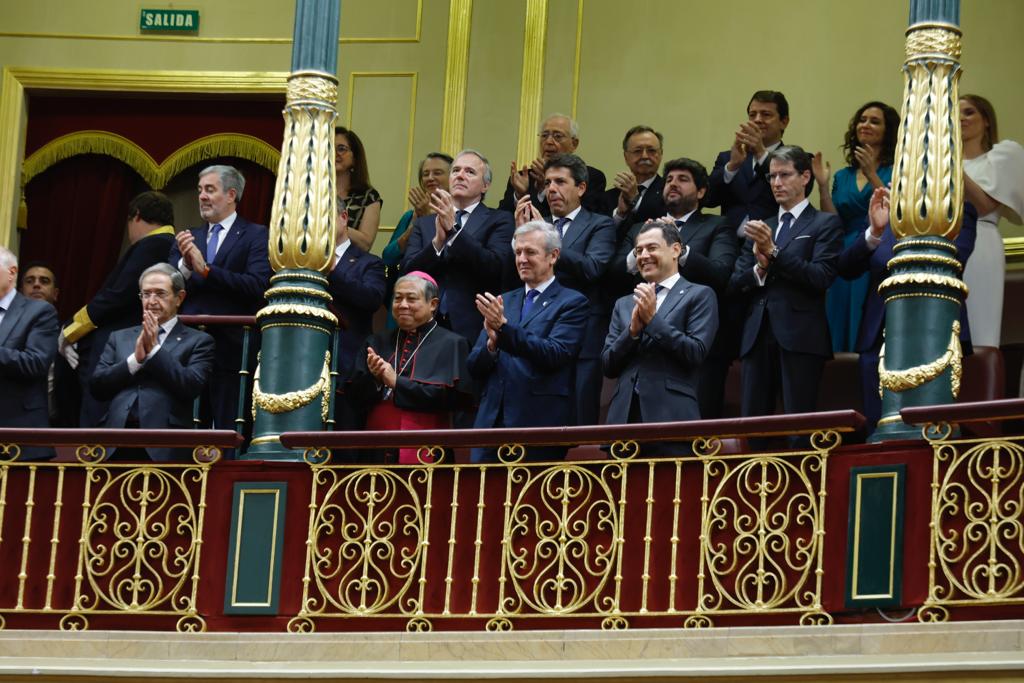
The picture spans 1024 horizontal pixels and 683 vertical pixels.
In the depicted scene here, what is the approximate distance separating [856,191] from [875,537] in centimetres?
270

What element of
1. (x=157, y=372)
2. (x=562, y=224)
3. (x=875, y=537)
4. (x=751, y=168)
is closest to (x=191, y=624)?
(x=157, y=372)

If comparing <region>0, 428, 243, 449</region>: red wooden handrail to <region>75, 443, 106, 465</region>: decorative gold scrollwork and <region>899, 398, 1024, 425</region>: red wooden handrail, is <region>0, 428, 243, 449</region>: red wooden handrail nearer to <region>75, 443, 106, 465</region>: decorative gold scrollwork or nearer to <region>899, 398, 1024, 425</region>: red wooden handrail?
<region>75, 443, 106, 465</region>: decorative gold scrollwork

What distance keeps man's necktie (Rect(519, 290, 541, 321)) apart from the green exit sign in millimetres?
4449

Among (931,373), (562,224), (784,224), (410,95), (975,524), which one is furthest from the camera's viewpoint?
(410,95)

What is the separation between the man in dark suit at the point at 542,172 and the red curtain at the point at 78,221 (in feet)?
10.7

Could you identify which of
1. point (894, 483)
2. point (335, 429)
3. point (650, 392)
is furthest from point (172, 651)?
point (894, 483)

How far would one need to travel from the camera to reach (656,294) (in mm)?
8828

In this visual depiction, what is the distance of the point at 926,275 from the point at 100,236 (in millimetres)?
6029

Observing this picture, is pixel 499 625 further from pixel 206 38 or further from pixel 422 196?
pixel 206 38

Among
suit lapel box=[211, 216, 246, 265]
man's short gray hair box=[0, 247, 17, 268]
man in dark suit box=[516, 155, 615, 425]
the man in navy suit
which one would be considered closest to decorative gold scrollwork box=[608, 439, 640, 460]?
the man in navy suit

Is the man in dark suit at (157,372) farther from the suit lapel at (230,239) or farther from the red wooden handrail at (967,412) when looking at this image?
the red wooden handrail at (967,412)

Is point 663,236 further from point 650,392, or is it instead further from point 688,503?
point 688,503

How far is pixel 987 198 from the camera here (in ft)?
31.4

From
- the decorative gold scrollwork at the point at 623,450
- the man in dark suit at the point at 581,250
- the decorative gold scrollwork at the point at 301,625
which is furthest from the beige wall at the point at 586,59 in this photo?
the decorative gold scrollwork at the point at 301,625
